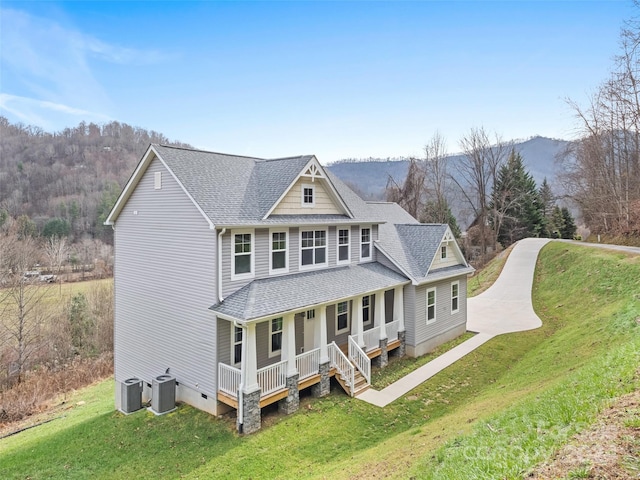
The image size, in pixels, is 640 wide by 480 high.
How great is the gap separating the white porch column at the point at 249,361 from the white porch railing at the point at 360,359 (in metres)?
4.35

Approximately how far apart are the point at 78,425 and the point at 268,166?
11301 millimetres

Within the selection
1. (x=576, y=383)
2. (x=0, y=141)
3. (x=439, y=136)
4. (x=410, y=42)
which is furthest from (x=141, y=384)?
(x=0, y=141)

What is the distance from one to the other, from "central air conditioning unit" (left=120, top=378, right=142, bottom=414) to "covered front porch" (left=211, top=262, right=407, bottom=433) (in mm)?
3570

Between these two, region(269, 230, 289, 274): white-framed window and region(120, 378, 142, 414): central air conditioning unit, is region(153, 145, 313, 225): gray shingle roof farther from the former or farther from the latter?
region(120, 378, 142, 414): central air conditioning unit

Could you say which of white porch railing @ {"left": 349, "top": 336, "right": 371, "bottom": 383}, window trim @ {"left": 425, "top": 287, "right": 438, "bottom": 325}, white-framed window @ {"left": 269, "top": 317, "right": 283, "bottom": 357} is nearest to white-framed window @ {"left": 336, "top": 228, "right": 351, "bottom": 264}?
white porch railing @ {"left": 349, "top": 336, "right": 371, "bottom": 383}

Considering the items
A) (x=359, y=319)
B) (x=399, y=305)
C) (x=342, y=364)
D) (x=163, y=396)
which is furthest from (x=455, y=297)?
(x=163, y=396)

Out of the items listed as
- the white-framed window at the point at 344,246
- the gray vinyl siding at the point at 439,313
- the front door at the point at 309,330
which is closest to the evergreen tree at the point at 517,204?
the gray vinyl siding at the point at 439,313

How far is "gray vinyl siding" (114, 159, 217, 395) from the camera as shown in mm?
11430

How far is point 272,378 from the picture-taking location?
11.1m

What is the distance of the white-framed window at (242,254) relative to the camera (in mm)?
11555

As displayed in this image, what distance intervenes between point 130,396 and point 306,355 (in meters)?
6.10

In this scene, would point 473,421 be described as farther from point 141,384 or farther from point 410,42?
point 410,42

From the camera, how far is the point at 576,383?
7590 mm

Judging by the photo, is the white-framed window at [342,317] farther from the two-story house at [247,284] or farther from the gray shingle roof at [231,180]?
the gray shingle roof at [231,180]
